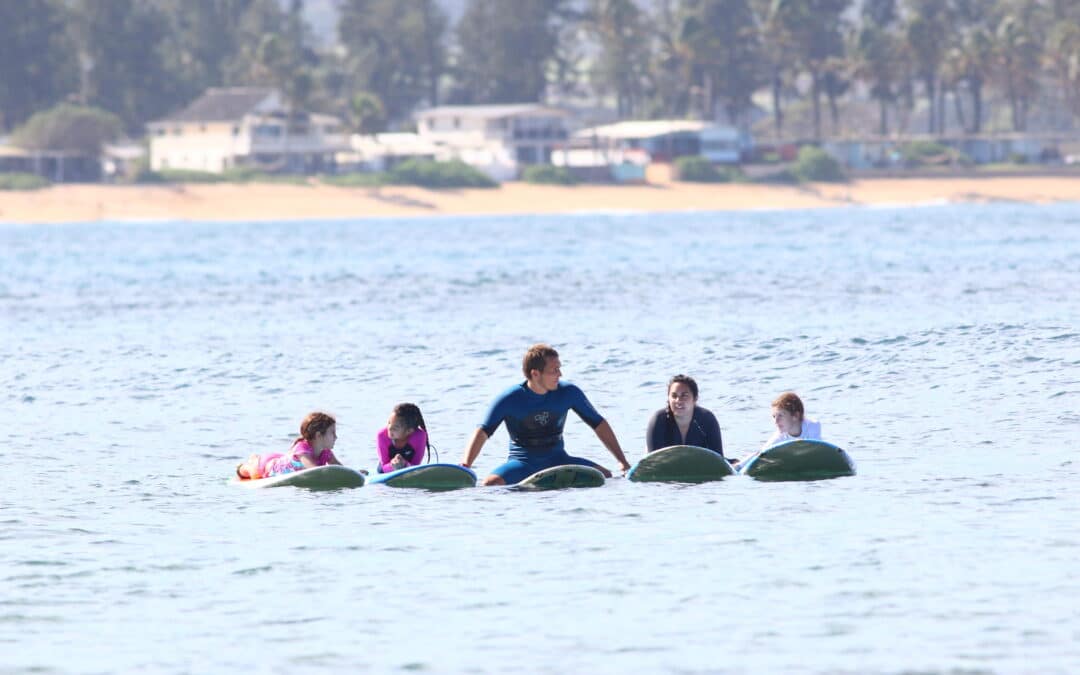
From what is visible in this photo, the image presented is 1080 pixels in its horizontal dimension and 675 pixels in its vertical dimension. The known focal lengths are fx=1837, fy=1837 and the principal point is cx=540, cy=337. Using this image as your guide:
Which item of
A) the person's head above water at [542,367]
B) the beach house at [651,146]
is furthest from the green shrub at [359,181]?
the person's head above water at [542,367]

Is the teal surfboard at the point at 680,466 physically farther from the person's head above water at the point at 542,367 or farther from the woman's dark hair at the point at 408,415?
the woman's dark hair at the point at 408,415

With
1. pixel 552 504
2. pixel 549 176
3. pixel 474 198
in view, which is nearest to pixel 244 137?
pixel 474 198

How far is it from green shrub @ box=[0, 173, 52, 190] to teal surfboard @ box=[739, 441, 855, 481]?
11303cm

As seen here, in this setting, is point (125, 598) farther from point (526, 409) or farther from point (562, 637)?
point (526, 409)

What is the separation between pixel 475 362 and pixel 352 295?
22937 mm

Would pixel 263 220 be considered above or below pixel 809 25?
below

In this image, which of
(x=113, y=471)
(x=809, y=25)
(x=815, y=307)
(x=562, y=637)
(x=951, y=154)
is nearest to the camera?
(x=562, y=637)

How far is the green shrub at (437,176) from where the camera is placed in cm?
13550

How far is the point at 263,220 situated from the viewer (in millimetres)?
127000

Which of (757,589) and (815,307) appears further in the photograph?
(815,307)

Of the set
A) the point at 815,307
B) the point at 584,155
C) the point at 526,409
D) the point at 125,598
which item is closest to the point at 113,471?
the point at 526,409

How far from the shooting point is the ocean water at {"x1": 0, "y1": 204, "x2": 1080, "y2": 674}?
12305 mm

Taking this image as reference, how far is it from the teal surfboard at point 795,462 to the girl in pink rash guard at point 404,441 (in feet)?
10.9

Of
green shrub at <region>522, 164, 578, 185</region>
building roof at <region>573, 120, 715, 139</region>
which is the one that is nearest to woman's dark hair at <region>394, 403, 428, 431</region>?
green shrub at <region>522, 164, 578, 185</region>
